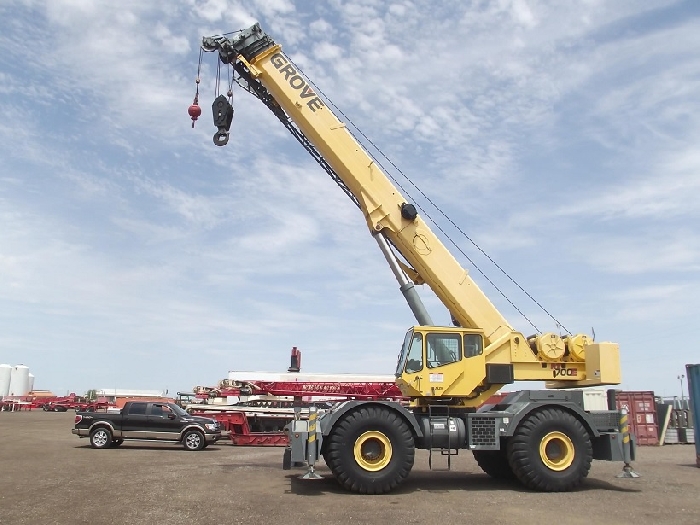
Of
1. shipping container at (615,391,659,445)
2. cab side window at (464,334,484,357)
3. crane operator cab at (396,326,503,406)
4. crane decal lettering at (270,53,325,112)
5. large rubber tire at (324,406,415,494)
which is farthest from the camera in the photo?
shipping container at (615,391,659,445)

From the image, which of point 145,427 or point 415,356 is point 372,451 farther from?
point 145,427

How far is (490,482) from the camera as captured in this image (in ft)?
42.9

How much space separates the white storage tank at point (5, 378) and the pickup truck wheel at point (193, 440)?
244 feet

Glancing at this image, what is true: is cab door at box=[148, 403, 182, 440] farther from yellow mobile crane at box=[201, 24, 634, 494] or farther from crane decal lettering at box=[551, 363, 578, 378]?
crane decal lettering at box=[551, 363, 578, 378]

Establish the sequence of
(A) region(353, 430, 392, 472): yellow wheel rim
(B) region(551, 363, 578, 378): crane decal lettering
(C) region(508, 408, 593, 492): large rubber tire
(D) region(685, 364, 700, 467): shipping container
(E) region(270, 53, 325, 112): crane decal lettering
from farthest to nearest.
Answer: (D) region(685, 364, 700, 467): shipping container
(E) region(270, 53, 325, 112): crane decal lettering
(B) region(551, 363, 578, 378): crane decal lettering
(C) region(508, 408, 593, 492): large rubber tire
(A) region(353, 430, 392, 472): yellow wheel rim

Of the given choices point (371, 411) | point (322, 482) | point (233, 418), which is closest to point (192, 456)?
point (233, 418)

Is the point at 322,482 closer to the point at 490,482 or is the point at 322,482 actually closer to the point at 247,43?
the point at 490,482

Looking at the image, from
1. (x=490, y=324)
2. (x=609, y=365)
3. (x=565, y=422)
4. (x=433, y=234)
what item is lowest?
(x=565, y=422)

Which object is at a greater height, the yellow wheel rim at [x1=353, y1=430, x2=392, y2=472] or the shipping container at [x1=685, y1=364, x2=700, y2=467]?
the shipping container at [x1=685, y1=364, x2=700, y2=467]

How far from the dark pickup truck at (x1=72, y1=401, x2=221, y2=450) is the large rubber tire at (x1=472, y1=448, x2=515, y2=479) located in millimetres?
10889

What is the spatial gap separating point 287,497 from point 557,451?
539 centimetres

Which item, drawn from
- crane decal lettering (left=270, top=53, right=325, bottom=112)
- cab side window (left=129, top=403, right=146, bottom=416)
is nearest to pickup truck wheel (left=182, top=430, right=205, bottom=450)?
cab side window (left=129, top=403, right=146, bottom=416)

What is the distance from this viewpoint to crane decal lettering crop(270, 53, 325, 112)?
1437 cm

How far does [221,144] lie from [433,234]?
18.3 feet
